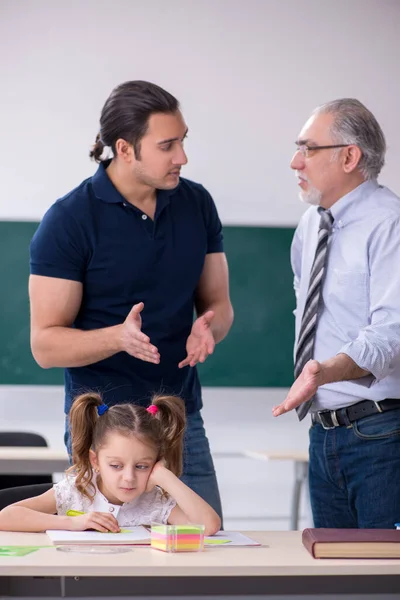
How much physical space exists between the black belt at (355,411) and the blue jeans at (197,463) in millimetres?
378

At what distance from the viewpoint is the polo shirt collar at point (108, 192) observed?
2506mm

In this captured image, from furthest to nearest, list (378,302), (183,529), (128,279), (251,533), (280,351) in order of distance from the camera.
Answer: (280,351), (128,279), (378,302), (251,533), (183,529)

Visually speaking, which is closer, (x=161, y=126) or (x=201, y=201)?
(x=161, y=126)

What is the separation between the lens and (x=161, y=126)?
2533mm

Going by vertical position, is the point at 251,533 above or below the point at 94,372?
below

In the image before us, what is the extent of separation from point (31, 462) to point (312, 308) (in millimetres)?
1926

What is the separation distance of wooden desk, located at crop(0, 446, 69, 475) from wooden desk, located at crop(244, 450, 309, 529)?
127 cm

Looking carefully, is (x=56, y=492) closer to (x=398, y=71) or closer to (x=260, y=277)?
(x=260, y=277)

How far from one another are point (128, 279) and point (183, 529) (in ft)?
3.08

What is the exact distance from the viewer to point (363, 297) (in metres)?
2.38

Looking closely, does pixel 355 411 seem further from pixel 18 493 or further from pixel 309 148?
pixel 18 493

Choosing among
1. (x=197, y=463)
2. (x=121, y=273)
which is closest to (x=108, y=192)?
(x=121, y=273)

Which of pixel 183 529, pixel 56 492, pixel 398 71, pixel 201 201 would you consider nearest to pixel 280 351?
pixel 398 71

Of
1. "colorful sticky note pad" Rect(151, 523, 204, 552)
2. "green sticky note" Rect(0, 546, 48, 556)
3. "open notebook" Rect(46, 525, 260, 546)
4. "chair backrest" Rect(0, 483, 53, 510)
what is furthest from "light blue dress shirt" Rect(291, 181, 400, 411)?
"green sticky note" Rect(0, 546, 48, 556)
